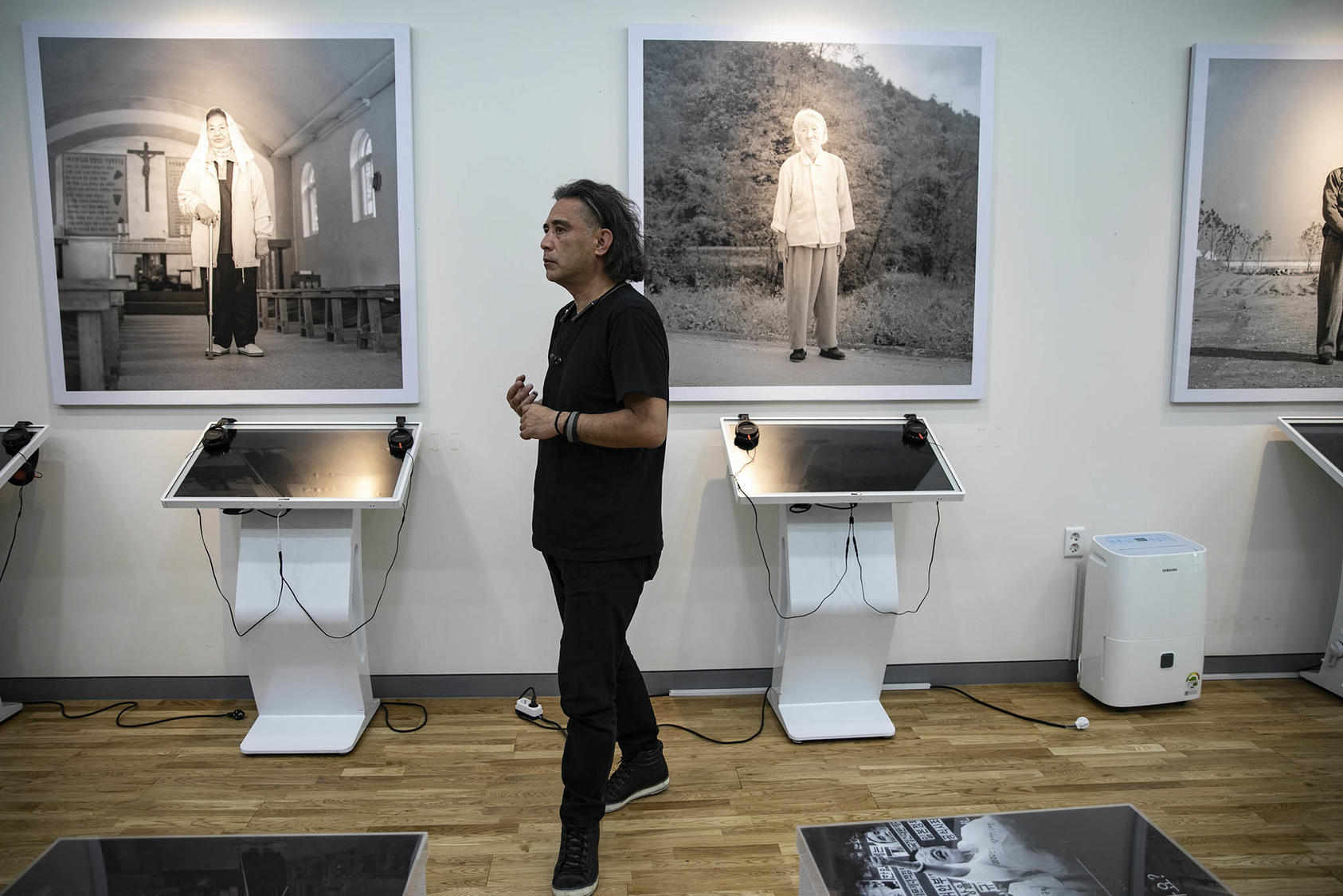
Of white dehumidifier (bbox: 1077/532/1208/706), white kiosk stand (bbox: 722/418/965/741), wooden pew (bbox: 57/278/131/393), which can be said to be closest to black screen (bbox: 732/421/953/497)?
white kiosk stand (bbox: 722/418/965/741)

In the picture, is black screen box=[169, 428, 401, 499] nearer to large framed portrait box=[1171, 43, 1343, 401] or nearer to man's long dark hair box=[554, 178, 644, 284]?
man's long dark hair box=[554, 178, 644, 284]

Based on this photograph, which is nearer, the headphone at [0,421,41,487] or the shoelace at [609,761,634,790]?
the shoelace at [609,761,634,790]

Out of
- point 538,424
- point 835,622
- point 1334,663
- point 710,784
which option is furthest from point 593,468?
point 1334,663

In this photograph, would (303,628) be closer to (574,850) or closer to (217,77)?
(574,850)

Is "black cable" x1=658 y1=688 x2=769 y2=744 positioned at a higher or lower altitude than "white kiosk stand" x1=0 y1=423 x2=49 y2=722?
lower

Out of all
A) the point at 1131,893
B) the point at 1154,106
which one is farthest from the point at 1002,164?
the point at 1131,893

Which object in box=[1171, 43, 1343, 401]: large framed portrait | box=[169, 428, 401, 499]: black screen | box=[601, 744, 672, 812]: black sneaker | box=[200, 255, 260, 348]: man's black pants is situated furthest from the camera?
box=[1171, 43, 1343, 401]: large framed portrait

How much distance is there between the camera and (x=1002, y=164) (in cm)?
298

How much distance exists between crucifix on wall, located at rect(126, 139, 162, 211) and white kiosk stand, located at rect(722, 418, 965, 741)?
6.65ft

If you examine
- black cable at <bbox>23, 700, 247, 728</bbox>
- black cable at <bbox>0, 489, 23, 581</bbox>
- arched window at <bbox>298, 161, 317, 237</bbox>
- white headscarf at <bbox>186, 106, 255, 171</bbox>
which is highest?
white headscarf at <bbox>186, 106, 255, 171</bbox>

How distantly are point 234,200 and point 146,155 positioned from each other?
306mm

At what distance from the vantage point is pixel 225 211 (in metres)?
2.85

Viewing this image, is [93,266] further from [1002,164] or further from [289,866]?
[1002,164]

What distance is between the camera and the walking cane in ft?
9.37
